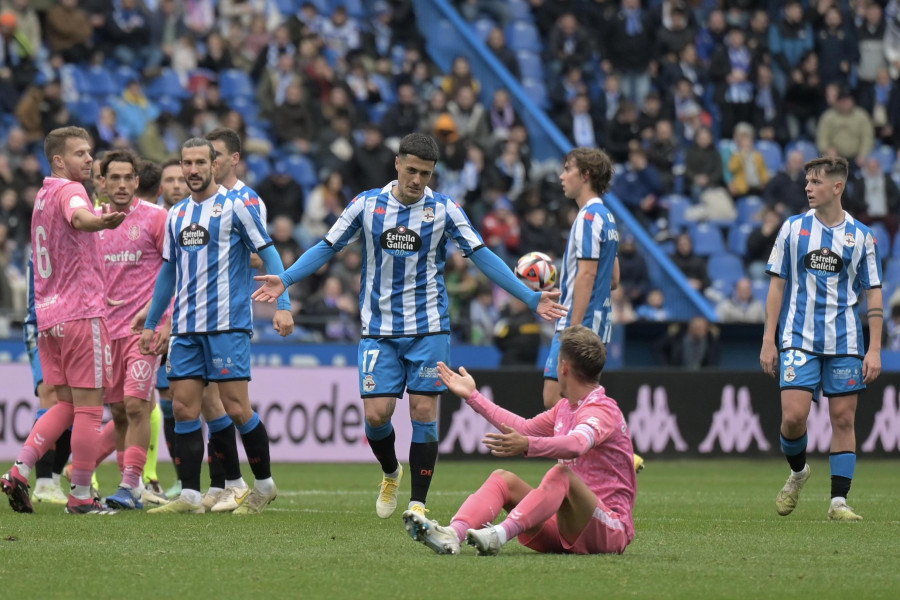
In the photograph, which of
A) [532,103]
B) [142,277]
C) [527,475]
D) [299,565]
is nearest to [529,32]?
[532,103]

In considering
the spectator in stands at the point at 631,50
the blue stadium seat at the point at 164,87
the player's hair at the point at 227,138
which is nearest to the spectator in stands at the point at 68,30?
the blue stadium seat at the point at 164,87

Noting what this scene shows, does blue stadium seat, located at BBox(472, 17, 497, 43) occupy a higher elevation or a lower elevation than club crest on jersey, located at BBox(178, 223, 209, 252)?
higher

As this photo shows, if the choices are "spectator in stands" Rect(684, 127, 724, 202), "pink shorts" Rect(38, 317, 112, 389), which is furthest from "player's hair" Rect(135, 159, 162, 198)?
"spectator in stands" Rect(684, 127, 724, 202)

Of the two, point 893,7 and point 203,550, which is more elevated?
point 893,7

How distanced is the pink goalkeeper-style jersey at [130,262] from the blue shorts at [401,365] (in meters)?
2.33

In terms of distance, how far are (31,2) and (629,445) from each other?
53.8 feet

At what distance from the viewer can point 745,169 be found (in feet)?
77.2

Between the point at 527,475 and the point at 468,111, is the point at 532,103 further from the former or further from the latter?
the point at 527,475

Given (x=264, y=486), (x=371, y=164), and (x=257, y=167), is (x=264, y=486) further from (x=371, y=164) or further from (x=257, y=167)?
(x=257, y=167)

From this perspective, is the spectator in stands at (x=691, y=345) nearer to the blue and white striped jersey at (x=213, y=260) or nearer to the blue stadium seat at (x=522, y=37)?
the blue stadium seat at (x=522, y=37)

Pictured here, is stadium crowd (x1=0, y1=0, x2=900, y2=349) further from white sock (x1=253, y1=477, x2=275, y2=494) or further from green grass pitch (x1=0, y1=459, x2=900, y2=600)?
green grass pitch (x1=0, y1=459, x2=900, y2=600)

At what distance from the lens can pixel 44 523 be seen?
8664mm

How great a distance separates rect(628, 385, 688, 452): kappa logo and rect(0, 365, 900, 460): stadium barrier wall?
1 centimetres

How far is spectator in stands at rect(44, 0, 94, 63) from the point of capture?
20828 millimetres
